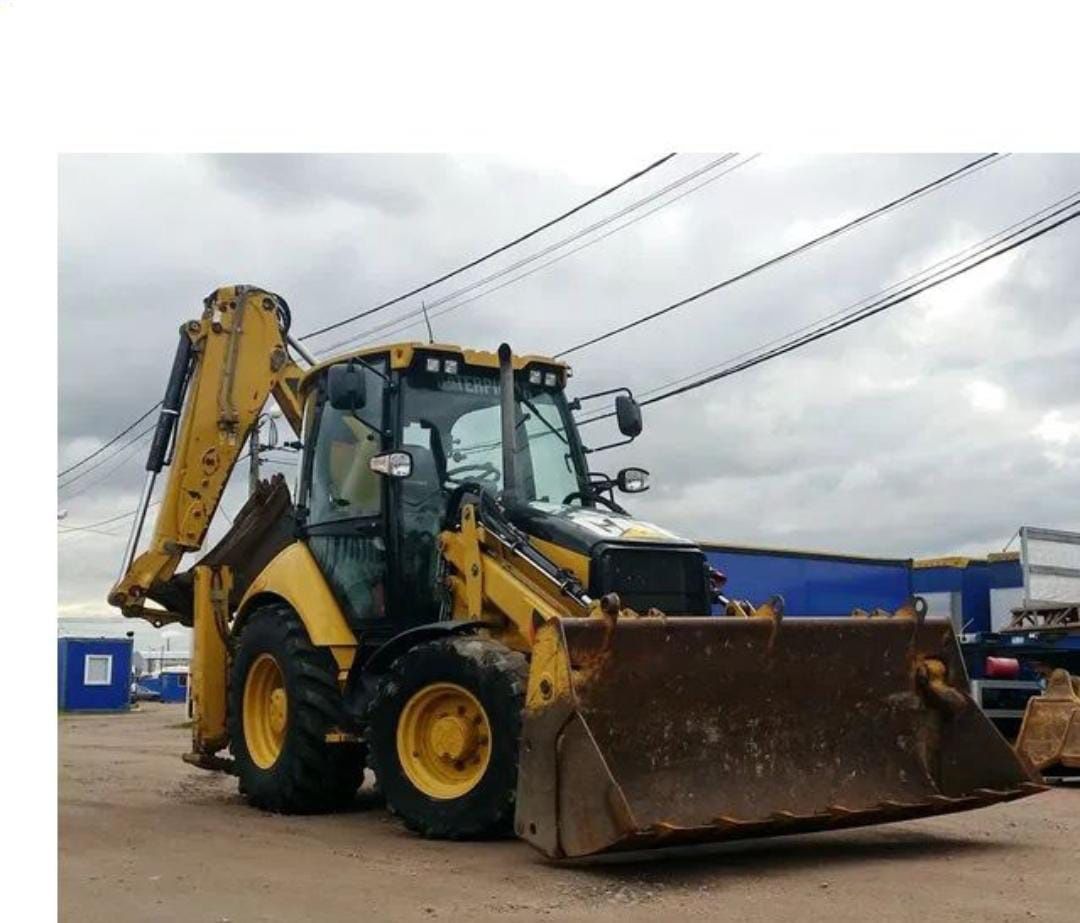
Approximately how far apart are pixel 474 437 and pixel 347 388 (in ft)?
2.79

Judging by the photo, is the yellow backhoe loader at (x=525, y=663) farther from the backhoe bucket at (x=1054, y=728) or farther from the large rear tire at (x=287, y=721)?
the backhoe bucket at (x=1054, y=728)

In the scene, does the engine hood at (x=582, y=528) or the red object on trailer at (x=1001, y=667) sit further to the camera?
the red object on trailer at (x=1001, y=667)

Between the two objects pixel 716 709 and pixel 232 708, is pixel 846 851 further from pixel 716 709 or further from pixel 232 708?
pixel 232 708

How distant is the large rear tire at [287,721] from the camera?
302 inches

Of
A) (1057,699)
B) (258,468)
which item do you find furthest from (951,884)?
(258,468)

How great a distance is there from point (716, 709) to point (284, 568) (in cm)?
328

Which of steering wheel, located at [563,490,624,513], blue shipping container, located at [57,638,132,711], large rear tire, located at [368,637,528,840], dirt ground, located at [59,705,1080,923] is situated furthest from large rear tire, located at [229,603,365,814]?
blue shipping container, located at [57,638,132,711]

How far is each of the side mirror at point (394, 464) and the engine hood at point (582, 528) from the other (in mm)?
663

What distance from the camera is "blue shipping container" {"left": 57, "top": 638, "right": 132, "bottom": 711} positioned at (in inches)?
1176

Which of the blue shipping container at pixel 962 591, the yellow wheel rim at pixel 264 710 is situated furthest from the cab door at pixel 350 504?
the blue shipping container at pixel 962 591

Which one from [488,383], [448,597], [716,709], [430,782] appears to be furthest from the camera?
[488,383]

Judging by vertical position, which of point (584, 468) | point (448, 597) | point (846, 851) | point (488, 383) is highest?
point (488, 383)

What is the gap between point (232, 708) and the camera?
8.45 metres

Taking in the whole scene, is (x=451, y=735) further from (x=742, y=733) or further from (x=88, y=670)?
(x=88, y=670)
